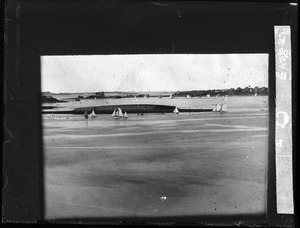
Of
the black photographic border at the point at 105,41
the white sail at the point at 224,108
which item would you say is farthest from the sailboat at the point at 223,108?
the black photographic border at the point at 105,41

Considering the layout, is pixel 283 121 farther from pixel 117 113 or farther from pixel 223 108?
pixel 117 113

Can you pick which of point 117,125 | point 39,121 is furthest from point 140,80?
point 39,121

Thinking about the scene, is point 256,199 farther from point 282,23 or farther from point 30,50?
point 30,50

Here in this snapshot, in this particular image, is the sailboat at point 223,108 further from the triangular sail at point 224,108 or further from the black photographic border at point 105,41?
the black photographic border at point 105,41

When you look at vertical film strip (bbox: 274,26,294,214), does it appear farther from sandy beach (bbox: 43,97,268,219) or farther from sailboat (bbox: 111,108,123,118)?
sailboat (bbox: 111,108,123,118)

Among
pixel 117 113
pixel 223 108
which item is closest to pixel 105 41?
pixel 117 113

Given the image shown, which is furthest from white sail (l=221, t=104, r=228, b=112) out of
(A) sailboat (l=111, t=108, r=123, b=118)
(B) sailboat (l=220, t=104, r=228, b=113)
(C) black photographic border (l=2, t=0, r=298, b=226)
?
(A) sailboat (l=111, t=108, r=123, b=118)
